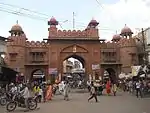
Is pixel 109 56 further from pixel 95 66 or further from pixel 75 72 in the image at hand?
pixel 75 72

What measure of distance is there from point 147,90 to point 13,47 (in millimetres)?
27824

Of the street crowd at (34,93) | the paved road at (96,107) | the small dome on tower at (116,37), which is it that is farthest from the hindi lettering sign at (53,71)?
the paved road at (96,107)

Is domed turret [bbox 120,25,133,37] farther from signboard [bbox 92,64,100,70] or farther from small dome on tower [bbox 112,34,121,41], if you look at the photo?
signboard [bbox 92,64,100,70]

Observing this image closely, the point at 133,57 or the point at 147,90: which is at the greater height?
the point at 133,57

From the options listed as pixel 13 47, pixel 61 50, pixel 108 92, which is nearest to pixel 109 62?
pixel 61 50

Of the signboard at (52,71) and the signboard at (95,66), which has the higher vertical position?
the signboard at (95,66)

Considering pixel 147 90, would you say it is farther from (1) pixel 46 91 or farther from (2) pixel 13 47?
(2) pixel 13 47

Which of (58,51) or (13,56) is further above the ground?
(58,51)

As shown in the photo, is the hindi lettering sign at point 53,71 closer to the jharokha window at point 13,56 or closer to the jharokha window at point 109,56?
the jharokha window at point 13,56

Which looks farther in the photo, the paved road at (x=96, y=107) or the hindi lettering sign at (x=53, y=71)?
the hindi lettering sign at (x=53, y=71)

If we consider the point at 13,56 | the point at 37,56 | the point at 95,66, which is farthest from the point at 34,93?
the point at 37,56

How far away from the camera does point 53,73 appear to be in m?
50.2

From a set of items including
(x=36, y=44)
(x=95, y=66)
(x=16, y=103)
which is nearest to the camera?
(x=16, y=103)

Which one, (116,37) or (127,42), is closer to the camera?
(127,42)
